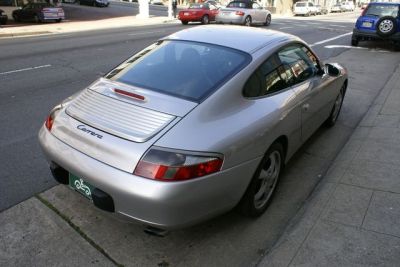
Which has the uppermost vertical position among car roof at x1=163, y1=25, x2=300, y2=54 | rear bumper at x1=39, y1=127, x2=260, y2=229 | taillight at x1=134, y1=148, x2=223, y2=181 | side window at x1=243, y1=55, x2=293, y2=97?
car roof at x1=163, y1=25, x2=300, y2=54

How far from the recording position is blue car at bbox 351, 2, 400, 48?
12758mm

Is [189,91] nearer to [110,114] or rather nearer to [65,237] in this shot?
[110,114]

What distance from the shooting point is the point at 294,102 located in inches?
142

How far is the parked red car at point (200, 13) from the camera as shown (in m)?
23.6

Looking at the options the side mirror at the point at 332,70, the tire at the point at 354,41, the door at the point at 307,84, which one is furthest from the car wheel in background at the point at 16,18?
the door at the point at 307,84

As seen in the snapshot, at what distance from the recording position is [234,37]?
3.72m

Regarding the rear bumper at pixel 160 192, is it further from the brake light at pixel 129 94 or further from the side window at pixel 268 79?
the side window at pixel 268 79

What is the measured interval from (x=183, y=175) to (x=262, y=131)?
87 centimetres

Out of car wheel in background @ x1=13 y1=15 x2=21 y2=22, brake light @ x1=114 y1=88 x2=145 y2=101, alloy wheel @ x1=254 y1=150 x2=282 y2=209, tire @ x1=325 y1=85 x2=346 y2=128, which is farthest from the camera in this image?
car wheel in background @ x1=13 y1=15 x2=21 y2=22

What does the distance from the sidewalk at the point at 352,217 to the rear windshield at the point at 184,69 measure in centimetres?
138

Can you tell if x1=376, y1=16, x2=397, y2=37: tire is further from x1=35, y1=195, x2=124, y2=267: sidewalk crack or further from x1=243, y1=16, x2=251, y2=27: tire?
x1=35, y1=195, x2=124, y2=267: sidewalk crack

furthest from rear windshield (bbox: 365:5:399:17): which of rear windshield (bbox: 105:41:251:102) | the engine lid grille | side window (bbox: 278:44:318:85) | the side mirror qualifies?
the engine lid grille

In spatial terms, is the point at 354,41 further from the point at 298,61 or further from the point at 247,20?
the point at 298,61

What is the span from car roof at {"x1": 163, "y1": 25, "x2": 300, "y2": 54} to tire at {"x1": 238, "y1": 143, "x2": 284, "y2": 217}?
96cm
